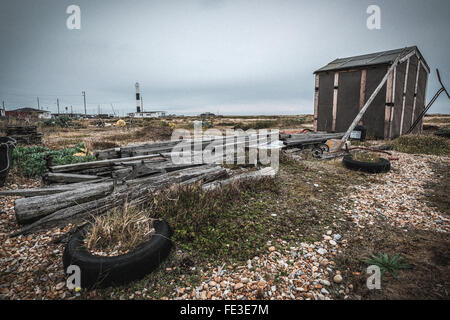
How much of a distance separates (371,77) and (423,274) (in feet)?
44.7

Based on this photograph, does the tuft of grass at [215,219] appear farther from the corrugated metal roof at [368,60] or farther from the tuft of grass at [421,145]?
the corrugated metal roof at [368,60]

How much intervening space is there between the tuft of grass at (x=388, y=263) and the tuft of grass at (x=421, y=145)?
10.2m

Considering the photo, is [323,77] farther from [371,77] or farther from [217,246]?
[217,246]

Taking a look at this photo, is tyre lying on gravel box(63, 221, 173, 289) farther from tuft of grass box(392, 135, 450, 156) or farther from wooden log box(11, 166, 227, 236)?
tuft of grass box(392, 135, 450, 156)

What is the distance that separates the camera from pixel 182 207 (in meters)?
4.17

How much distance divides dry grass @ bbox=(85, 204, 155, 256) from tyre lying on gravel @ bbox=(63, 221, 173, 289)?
15 centimetres

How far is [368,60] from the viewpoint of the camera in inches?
533

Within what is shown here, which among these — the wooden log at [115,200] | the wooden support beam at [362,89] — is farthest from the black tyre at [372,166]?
the wooden support beam at [362,89]

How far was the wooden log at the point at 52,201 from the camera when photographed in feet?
11.6

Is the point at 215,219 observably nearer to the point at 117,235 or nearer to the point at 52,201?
the point at 117,235

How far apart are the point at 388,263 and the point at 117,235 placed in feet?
13.0

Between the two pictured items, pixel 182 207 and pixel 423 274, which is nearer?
pixel 423 274

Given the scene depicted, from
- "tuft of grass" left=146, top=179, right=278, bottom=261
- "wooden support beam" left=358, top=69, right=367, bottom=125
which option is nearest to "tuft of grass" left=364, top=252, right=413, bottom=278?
"tuft of grass" left=146, top=179, right=278, bottom=261

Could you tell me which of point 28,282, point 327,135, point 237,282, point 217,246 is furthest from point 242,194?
point 327,135
